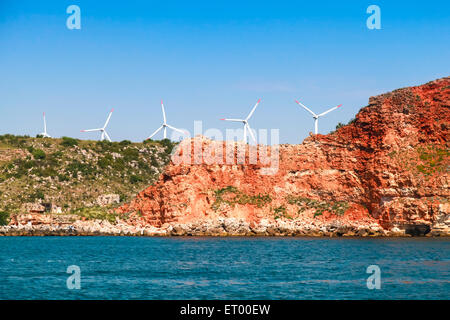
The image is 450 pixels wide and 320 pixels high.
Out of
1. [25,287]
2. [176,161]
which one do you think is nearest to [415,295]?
[25,287]

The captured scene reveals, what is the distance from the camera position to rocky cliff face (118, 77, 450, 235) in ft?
330

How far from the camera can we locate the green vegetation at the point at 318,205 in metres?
109

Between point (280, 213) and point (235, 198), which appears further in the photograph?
point (235, 198)

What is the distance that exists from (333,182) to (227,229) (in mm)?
22762

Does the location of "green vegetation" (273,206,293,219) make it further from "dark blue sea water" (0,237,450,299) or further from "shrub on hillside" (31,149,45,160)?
"shrub on hillside" (31,149,45,160)

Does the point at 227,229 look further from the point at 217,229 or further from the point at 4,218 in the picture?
the point at 4,218

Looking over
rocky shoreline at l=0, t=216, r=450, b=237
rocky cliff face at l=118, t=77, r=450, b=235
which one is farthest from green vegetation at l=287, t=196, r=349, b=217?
rocky shoreline at l=0, t=216, r=450, b=237

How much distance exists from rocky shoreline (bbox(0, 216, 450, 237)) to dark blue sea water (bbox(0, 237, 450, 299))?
21.9 meters

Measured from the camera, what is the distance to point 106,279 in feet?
157

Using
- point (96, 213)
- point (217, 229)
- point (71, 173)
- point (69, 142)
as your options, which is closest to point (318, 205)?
point (217, 229)

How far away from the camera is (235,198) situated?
373ft

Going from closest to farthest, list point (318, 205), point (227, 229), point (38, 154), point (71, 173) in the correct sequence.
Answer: point (227, 229) < point (318, 205) < point (71, 173) < point (38, 154)

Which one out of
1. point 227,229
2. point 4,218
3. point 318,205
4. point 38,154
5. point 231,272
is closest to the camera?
point 231,272

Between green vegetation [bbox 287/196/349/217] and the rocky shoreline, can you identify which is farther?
green vegetation [bbox 287/196/349/217]
